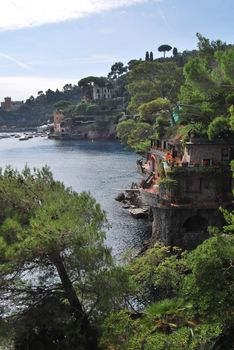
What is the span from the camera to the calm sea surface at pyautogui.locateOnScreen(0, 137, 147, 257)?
2188 inches

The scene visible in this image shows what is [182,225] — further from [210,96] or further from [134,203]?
[134,203]

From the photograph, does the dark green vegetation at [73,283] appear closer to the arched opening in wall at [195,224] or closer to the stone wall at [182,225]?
the stone wall at [182,225]

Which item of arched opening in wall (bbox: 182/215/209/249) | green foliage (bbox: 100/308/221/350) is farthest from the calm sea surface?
green foliage (bbox: 100/308/221/350)

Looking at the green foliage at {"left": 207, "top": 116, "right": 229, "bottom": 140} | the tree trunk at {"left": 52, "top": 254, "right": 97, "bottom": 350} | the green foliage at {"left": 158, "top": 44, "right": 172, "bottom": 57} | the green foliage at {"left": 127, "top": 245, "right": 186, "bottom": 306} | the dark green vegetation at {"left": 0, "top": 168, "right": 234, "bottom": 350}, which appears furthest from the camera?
the green foliage at {"left": 158, "top": 44, "right": 172, "bottom": 57}

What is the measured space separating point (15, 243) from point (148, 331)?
6.69m

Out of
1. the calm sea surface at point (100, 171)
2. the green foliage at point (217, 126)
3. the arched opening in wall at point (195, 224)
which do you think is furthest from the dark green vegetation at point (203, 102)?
the calm sea surface at point (100, 171)

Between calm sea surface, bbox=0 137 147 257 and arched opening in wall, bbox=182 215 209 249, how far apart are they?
5766mm

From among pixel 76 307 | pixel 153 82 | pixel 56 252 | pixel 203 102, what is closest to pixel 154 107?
pixel 153 82

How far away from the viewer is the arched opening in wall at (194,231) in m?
47.6

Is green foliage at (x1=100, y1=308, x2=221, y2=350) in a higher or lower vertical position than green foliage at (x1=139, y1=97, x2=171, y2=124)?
lower

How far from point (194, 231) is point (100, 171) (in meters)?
53.9

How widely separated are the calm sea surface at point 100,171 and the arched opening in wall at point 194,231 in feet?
18.9

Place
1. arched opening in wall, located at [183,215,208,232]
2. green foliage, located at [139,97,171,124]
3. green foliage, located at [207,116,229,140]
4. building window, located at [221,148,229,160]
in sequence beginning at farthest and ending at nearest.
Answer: green foliage, located at [139,97,171,124]
arched opening in wall, located at [183,215,208,232]
building window, located at [221,148,229,160]
green foliage, located at [207,116,229,140]

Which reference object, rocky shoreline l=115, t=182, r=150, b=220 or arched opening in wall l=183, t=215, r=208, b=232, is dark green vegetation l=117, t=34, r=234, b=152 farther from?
arched opening in wall l=183, t=215, r=208, b=232
